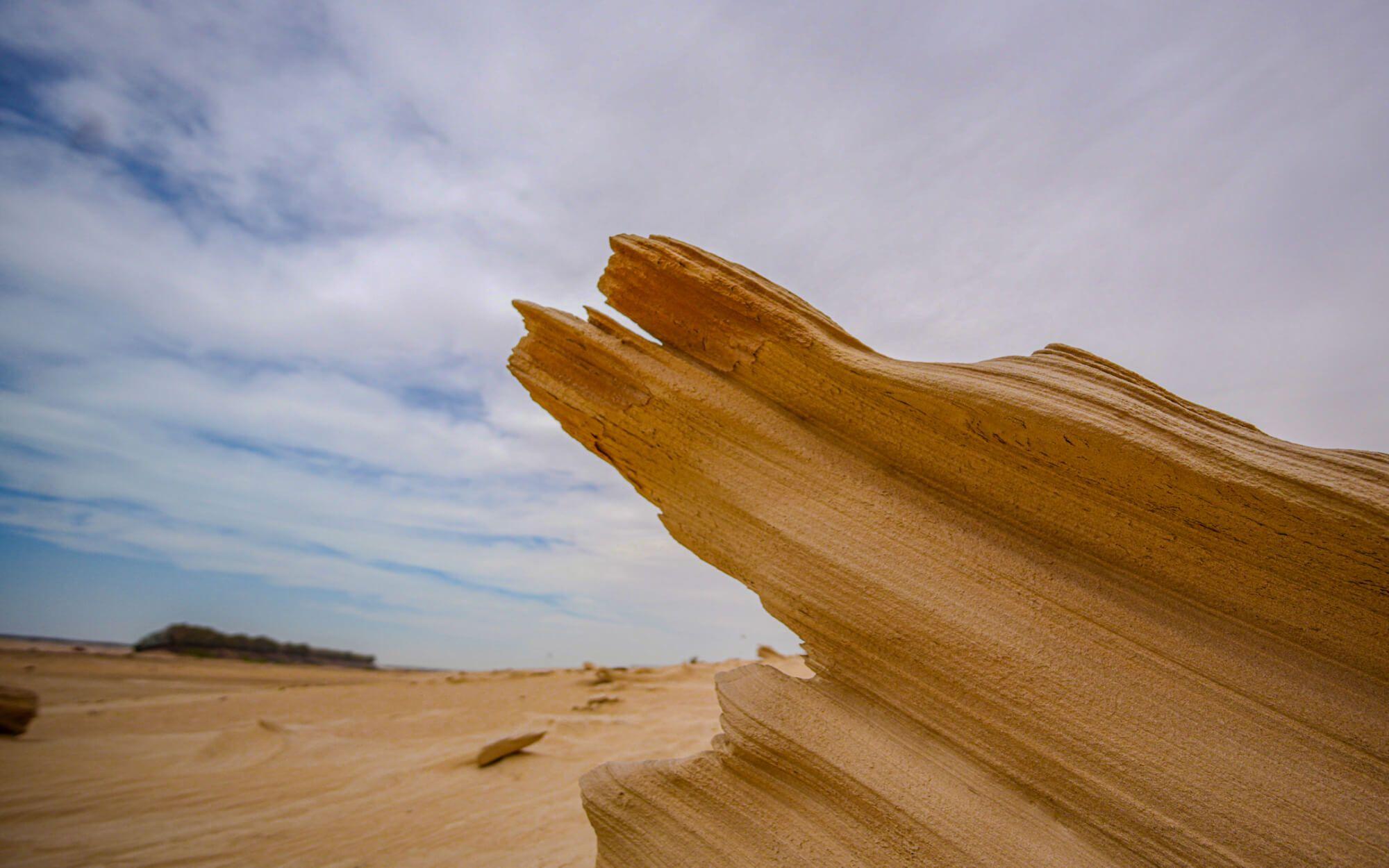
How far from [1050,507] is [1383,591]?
1373 millimetres

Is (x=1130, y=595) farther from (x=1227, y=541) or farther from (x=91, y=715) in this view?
(x=91, y=715)

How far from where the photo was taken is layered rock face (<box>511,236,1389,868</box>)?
2.90 meters

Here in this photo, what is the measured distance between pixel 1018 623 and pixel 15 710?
13193 millimetres

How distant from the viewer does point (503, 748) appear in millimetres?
7578

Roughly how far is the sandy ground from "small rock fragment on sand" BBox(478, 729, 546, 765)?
0.13m

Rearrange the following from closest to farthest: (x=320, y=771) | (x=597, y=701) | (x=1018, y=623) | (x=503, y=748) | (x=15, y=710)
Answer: (x=1018, y=623)
(x=503, y=748)
(x=320, y=771)
(x=15, y=710)
(x=597, y=701)

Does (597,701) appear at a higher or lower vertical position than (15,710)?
lower

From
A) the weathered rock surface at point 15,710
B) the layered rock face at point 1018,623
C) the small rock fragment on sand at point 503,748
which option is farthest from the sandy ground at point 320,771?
the layered rock face at point 1018,623

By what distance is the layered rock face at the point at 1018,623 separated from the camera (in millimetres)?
2900

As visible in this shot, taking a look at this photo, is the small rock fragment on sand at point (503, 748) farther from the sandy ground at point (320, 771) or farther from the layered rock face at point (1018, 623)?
the layered rock face at point (1018, 623)

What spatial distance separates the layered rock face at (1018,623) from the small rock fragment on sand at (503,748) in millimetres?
4495

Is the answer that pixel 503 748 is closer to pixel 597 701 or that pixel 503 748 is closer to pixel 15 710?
pixel 597 701

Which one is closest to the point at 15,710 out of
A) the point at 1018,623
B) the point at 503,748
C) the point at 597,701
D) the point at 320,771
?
the point at 320,771

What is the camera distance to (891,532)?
3.69 metres
